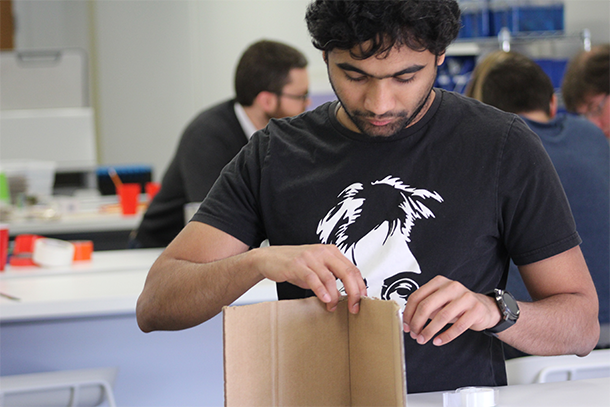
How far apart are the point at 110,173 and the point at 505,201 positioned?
10.9 ft

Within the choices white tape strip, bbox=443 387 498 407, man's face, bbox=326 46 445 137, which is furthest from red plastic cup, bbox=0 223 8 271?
white tape strip, bbox=443 387 498 407

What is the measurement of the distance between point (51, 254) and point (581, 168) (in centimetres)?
154

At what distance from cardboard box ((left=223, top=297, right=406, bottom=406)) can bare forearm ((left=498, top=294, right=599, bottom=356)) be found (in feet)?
0.79

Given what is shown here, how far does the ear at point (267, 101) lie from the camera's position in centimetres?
242

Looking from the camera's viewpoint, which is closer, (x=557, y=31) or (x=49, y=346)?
(x=49, y=346)

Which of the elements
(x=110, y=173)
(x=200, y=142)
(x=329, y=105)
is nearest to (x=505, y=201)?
(x=329, y=105)

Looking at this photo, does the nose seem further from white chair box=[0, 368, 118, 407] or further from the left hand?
white chair box=[0, 368, 118, 407]

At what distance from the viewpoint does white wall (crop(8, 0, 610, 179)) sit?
15.6ft

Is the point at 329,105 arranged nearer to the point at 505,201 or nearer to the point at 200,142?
the point at 505,201

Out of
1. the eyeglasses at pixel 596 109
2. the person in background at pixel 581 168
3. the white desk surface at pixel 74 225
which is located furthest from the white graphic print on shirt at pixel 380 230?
the white desk surface at pixel 74 225

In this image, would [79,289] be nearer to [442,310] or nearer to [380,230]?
[380,230]

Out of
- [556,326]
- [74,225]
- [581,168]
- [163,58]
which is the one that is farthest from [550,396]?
[163,58]

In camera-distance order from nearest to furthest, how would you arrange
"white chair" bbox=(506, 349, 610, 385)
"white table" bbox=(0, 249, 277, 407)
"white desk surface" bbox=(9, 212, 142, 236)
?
"white chair" bbox=(506, 349, 610, 385), "white table" bbox=(0, 249, 277, 407), "white desk surface" bbox=(9, 212, 142, 236)

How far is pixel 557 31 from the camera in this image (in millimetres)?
3662
